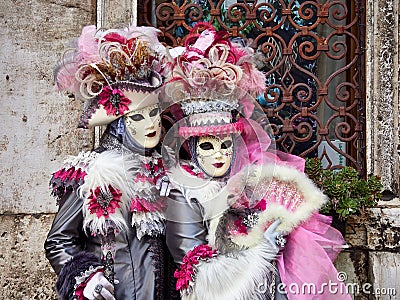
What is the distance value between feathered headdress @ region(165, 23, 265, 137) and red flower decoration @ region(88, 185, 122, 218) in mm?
393

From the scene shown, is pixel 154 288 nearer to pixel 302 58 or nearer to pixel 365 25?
pixel 302 58

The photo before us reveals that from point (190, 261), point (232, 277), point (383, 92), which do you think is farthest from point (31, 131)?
point (383, 92)

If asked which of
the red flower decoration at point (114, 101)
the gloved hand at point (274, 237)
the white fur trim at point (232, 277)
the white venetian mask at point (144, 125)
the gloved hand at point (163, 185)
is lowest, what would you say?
the white fur trim at point (232, 277)

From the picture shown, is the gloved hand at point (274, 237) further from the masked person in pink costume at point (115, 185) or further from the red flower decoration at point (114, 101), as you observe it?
the red flower decoration at point (114, 101)

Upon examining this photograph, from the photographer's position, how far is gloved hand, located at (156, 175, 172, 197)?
2.90 meters

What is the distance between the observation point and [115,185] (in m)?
2.91

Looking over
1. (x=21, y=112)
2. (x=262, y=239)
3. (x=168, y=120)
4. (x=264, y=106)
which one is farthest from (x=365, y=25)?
(x=21, y=112)

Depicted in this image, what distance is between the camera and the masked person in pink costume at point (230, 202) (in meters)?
2.77

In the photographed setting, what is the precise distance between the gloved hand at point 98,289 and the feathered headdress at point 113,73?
70cm

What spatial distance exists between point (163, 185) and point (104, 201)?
262mm

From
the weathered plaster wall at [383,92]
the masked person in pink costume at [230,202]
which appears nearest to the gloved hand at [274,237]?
the masked person in pink costume at [230,202]

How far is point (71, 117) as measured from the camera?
393 cm

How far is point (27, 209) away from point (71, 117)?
1.93 ft

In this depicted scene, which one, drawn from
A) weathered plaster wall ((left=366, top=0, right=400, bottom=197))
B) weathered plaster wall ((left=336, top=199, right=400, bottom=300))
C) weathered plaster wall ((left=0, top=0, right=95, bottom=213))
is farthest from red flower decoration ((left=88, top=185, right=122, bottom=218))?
weathered plaster wall ((left=366, top=0, right=400, bottom=197))
